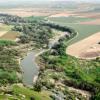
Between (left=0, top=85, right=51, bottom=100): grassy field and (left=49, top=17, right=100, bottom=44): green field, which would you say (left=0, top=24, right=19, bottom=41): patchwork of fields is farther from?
(left=0, top=85, right=51, bottom=100): grassy field

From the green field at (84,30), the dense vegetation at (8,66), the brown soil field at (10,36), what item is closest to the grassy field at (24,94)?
the dense vegetation at (8,66)

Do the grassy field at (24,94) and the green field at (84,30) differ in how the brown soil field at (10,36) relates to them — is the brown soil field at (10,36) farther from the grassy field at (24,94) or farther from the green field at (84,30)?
the grassy field at (24,94)

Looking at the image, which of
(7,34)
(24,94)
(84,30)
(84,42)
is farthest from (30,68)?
(84,30)

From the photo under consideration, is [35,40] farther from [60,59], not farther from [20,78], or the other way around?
[20,78]

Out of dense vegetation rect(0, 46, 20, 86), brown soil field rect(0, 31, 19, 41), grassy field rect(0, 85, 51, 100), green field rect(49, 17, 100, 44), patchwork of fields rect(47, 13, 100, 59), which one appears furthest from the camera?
green field rect(49, 17, 100, 44)

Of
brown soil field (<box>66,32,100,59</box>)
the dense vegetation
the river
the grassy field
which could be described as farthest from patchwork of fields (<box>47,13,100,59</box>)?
the grassy field

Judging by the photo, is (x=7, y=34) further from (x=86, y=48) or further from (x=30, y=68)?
(x=30, y=68)

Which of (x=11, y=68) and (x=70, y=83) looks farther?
(x=11, y=68)

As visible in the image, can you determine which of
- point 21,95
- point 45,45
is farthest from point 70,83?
point 45,45

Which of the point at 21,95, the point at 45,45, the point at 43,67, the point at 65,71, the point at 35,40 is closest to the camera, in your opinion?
the point at 21,95
